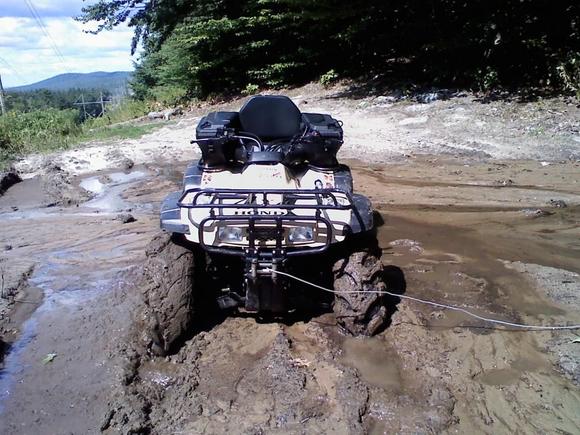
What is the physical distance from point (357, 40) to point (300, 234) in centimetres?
1421

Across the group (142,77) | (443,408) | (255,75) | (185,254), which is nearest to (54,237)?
(185,254)

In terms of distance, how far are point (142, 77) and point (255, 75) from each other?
531 inches

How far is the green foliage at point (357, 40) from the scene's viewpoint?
528 inches

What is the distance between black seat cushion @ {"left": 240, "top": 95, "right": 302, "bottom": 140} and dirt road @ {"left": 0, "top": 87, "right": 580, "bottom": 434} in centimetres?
177

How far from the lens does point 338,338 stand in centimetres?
434

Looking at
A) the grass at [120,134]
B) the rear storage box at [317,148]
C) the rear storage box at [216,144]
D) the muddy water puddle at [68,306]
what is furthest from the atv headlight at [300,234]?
the grass at [120,134]

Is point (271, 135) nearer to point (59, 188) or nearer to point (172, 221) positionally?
point (172, 221)

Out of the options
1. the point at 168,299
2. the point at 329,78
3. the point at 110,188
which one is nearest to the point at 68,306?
the point at 168,299

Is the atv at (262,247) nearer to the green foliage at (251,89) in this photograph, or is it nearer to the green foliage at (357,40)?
the green foliage at (357,40)

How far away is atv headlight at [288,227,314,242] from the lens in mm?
4113

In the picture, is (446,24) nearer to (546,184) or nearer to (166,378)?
(546,184)

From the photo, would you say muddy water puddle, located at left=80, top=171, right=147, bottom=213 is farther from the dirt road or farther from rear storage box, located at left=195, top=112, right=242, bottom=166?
rear storage box, located at left=195, top=112, right=242, bottom=166

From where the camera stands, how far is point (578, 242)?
607 cm

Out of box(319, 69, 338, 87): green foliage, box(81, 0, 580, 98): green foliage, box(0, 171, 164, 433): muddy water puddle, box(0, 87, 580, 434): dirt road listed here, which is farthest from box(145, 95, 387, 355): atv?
box(319, 69, 338, 87): green foliage
